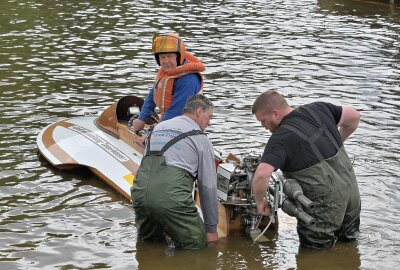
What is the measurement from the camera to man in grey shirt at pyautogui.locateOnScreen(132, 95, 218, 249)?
903 centimetres

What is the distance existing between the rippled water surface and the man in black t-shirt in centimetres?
56

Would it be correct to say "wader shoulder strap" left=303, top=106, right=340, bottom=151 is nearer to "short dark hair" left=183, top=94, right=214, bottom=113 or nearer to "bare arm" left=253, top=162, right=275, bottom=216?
"bare arm" left=253, top=162, right=275, bottom=216

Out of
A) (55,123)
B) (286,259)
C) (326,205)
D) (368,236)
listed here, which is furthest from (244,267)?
(55,123)

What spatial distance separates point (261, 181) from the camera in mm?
8719

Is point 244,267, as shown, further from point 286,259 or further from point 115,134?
point 115,134

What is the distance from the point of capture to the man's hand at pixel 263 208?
8984 millimetres

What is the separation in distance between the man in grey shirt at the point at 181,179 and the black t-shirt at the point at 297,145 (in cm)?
78

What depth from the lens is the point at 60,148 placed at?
1290 centimetres

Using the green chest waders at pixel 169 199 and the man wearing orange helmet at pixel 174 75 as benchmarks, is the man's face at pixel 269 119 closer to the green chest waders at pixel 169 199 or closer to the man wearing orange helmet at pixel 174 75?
the green chest waders at pixel 169 199

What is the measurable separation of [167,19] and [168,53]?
51.6ft

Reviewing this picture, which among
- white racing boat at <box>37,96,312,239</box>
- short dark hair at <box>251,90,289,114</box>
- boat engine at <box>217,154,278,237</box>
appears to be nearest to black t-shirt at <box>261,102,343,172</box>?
short dark hair at <box>251,90,289,114</box>

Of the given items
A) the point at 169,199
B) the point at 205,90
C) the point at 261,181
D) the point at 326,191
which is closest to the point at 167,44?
the point at 169,199

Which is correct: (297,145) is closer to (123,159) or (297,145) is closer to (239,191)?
(239,191)

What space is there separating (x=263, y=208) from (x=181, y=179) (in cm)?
96
